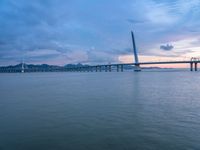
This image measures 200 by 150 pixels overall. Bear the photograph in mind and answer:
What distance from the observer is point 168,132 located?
30.0 feet

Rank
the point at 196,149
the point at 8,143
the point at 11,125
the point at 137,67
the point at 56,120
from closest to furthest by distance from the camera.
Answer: the point at 196,149 → the point at 8,143 → the point at 11,125 → the point at 56,120 → the point at 137,67

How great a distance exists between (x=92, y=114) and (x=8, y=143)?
215 inches

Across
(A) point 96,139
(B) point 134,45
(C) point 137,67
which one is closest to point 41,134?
(A) point 96,139

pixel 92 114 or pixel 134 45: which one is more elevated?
pixel 134 45

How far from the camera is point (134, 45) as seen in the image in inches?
4333

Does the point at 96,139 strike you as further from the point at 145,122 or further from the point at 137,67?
the point at 137,67

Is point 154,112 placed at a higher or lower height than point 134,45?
lower

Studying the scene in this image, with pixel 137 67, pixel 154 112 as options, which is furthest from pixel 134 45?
pixel 154 112

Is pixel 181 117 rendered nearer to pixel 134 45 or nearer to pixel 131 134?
pixel 131 134

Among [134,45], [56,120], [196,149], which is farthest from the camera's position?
[134,45]

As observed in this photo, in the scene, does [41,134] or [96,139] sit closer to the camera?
[96,139]

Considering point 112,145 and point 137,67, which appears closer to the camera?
point 112,145

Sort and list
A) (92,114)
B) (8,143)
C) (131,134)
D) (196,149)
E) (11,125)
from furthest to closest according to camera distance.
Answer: (92,114) → (11,125) → (131,134) → (8,143) → (196,149)

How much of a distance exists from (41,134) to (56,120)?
239cm
